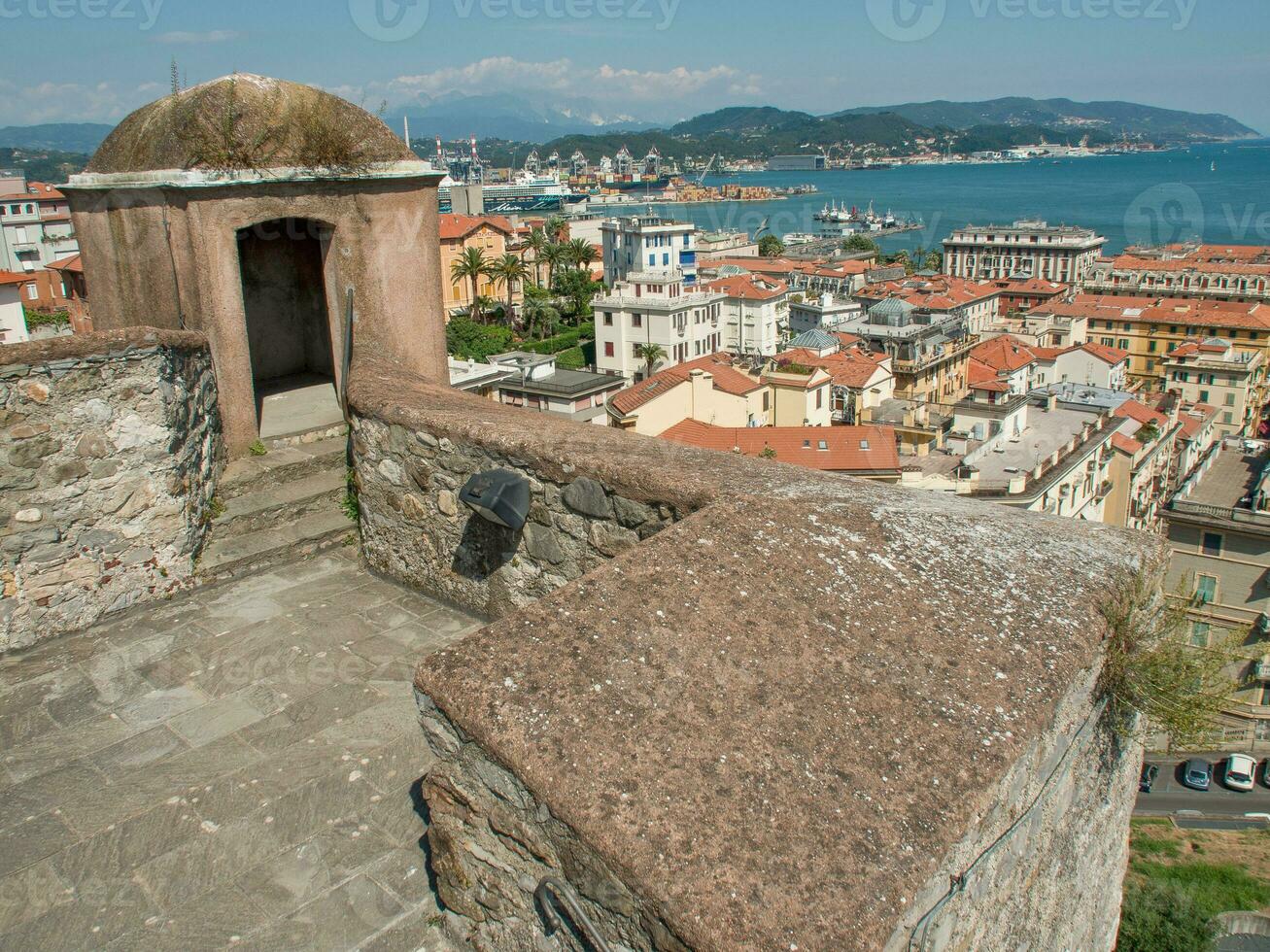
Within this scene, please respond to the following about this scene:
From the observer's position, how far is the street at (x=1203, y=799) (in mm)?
29812

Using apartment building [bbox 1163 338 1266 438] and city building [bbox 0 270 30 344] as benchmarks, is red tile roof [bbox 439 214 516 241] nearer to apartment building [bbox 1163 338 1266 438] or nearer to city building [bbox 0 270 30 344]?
city building [bbox 0 270 30 344]

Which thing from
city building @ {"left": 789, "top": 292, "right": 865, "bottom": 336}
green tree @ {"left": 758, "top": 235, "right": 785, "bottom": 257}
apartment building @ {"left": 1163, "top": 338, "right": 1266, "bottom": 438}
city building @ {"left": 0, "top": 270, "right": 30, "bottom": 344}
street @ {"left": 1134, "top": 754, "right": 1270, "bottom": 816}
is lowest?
street @ {"left": 1134, "top": 754, "right": 1270, "bottom": 816}

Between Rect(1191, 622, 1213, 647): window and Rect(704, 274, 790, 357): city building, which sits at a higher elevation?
Rect(1191, 622, 1213, 647): window

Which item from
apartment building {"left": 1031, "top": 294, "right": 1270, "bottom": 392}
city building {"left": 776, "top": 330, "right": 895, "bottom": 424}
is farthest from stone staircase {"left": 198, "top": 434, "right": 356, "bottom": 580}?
apartment building {"left": 1031, "top": 294, "right": 1270, "bottom": 392}

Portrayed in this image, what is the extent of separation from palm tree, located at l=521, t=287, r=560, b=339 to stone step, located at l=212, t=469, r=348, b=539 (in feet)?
230

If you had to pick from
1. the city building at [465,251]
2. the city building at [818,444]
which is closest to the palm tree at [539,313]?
the city building at [465,251]

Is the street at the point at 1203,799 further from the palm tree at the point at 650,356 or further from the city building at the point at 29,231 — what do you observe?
the city building at the point at 29,231

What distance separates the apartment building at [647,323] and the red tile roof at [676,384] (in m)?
15.1

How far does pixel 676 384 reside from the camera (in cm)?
4269

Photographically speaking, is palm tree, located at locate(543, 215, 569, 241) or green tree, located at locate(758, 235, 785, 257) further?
green tree, located at locate(758, 235, 785, 257)

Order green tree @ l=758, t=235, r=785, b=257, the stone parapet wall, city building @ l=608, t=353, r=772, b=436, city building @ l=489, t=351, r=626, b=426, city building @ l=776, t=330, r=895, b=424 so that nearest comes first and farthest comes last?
1. the stone parapet wall
2. city building @ l=608, t=353, r=772, b=436
3. city building @ l=489, t=351, r=626, b=426
4. city building @ l=776, t=330, r=895, b=424
5. green tree @ l=758, t=235, r=785, b=257

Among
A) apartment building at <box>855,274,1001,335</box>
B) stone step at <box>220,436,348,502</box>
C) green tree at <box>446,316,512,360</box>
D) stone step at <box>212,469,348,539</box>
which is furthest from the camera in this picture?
apartment building at <box>855,274,1001,335</box>

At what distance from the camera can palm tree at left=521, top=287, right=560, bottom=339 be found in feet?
247

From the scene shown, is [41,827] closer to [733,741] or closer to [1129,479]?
[733,741]
